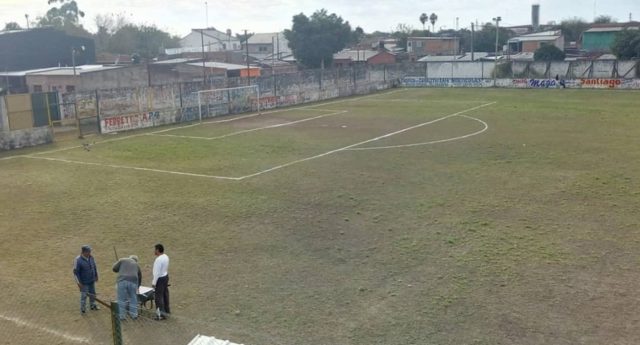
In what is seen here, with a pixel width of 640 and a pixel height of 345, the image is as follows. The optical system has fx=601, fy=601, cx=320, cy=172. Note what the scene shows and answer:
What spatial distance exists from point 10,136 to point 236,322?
1018 inches

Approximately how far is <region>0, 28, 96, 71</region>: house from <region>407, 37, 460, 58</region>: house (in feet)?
179

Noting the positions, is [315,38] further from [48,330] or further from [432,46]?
[48,330]

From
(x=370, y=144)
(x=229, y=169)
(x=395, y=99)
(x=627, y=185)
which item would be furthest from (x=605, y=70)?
(x=229, y=169)

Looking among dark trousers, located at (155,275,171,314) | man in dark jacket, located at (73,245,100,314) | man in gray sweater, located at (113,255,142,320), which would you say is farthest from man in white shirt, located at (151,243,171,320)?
man in dark jacket, located at (73,245,100,314)

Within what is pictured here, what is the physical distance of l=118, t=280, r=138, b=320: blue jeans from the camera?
1194 cm

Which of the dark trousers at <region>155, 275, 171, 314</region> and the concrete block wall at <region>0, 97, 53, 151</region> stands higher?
the concrete block wall at <region>0, 97, 53, 151</region>

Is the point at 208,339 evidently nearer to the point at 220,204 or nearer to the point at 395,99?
the point at 220,204

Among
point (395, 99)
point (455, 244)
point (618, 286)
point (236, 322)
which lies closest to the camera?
point (236, 322)

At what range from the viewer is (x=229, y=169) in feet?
84.3

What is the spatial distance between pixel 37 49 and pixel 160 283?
69016 mm

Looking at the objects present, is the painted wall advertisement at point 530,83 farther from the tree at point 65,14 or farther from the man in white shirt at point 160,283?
the tree at point 65,14

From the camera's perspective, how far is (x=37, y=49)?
7162cm

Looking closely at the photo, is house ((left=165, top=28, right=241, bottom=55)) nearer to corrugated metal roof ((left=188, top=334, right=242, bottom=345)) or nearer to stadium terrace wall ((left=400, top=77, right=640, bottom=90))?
stadium terrace wall ((left=400, top=77, right=640, bottom=90))

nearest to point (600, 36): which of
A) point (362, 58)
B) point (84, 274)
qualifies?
point (362, 58)
